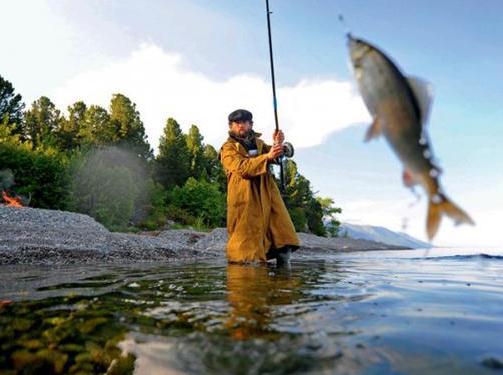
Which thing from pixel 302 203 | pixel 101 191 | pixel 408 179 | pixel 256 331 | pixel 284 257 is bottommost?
pixel 256 331

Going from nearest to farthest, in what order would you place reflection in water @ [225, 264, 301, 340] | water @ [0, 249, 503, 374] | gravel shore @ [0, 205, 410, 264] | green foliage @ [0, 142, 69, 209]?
1. water @ [0, 249, 503, 374]
2. reflection in water @ [225, 264, 301, 340]
3. gravel shore @ [0, 205, 410, 264]
4. green foliage @ [0, 142, 69, 209]

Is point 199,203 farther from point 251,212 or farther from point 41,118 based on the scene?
point 251,212

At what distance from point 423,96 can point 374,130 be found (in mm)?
238

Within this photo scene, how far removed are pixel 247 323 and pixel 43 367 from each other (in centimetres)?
109

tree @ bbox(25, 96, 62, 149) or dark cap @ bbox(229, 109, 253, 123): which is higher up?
tree @ bbox(25, 96, 62, 149)

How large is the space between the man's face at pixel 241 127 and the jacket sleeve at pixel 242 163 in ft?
0.92

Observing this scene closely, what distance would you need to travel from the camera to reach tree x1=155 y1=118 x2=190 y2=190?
162ft

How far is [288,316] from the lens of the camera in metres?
2.77

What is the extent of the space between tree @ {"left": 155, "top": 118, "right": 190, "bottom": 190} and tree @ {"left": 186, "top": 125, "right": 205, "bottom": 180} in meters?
1.37

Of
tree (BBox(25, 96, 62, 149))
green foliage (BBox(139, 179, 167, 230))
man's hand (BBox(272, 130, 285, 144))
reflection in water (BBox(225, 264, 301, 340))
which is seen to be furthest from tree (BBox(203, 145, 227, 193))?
reflection in water (BBox(225, 264, 301, 340))

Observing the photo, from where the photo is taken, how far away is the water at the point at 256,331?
1864 mm

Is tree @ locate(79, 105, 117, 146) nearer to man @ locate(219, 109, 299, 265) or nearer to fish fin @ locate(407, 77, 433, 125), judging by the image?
man @ locate(219, 109, 299, 265)

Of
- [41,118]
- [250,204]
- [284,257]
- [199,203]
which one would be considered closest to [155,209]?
[199,203]

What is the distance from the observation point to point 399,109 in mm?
1729
